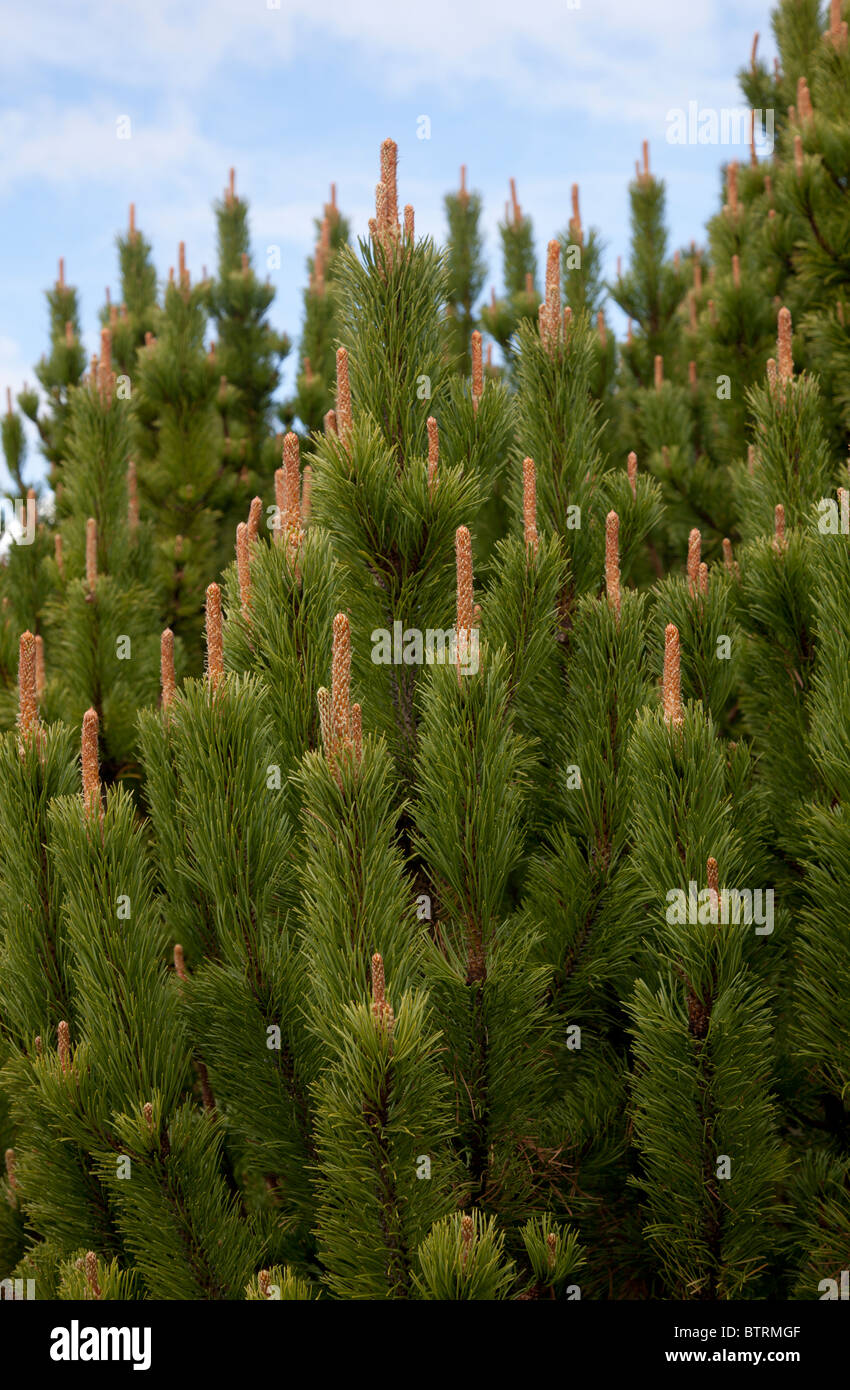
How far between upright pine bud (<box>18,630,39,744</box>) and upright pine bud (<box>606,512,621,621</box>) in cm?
137

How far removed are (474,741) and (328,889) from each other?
1.32 feet

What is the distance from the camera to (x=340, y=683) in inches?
77.8

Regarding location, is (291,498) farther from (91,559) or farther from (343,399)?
(91,559)

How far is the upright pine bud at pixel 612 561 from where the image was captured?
8.74ft

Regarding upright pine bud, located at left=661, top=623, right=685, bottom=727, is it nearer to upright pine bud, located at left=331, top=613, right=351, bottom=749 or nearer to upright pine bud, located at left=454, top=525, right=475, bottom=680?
upright pine bud, located at left=454, top=525, right=475, bottom=680

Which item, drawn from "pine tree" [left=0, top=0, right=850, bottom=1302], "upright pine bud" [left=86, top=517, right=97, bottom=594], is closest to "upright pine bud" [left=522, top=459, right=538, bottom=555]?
"pine tree" [left=0, top=0, right=850, bottom=1302]

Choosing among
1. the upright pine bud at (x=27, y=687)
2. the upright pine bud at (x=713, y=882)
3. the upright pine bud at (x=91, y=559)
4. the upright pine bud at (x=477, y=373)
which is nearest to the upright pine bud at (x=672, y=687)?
the upright pine bud at (x=713, y=882)

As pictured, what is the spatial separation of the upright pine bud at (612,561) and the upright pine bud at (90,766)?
127 cm

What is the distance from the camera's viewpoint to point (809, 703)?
2.74 metres

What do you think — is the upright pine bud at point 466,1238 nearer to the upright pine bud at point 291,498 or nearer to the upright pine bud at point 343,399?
the upright pine bud at point 291,498

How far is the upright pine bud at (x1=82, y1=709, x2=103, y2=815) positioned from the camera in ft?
7.48

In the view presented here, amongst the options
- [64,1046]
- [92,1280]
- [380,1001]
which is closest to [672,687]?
[380,1001]
